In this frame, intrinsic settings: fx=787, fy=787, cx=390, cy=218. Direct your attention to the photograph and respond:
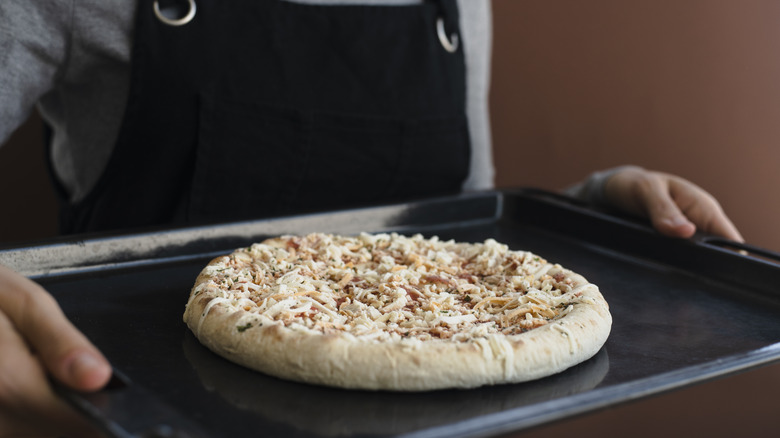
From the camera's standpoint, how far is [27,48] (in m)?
1.40

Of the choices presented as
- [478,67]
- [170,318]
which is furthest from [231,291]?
[478,67]

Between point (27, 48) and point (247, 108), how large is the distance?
1.33 feet

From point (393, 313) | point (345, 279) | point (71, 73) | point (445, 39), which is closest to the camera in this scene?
point (393, 313)

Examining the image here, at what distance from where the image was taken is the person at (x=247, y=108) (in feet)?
4.75

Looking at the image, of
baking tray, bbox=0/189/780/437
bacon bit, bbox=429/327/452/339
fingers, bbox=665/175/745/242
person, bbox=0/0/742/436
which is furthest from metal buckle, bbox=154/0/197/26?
fingers, bbox=665/175/745/242

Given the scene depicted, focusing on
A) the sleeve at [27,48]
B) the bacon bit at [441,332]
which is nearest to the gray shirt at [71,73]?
the sleeve at [27,48]

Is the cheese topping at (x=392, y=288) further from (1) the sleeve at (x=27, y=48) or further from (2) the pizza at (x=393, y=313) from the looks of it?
(1) the sleeve at (x=27, y=48)

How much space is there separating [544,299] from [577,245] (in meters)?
0.50

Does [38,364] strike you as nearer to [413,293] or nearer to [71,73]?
[413,293]

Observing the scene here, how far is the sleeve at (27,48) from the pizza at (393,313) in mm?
554

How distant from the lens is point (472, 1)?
1956 mm

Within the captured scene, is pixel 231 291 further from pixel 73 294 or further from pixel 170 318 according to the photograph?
pixel 73 294

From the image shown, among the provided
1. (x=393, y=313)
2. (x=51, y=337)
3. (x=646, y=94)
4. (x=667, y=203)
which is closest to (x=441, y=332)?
(x=393, y=313)

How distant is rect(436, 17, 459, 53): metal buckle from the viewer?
5.94ft
